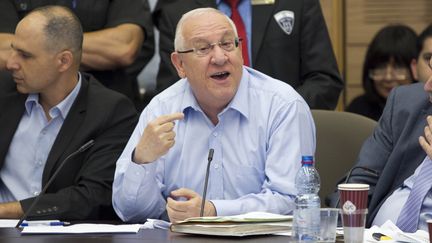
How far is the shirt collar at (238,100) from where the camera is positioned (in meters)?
4.27

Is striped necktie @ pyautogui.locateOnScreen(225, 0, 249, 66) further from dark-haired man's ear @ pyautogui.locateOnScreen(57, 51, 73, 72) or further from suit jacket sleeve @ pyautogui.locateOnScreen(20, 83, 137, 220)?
dark-haired man's ear @ pyautogui.locateOnScreen(57, 51, 73, 72)

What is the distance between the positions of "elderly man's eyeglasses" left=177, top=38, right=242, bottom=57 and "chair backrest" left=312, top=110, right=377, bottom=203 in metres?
0.72

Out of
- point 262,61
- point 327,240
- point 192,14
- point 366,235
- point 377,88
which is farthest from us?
point 377,88

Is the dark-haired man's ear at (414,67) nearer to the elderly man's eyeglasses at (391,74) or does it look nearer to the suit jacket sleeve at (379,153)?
the elderly man's eyeglasses at (391,74)

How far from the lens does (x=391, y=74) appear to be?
20.0ft

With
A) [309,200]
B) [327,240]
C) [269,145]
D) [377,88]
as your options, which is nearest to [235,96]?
[269,145]

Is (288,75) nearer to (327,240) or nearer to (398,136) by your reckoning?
(398,136)

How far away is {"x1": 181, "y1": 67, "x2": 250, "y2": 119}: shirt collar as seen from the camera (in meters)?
4.27

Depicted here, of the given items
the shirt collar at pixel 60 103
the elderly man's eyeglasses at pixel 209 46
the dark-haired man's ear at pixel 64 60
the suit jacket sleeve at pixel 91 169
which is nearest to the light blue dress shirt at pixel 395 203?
the elderly man's eyeglasses at pixel 209 46

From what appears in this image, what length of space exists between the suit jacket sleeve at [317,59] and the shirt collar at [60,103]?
1.20 m

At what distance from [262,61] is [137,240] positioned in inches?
82.3

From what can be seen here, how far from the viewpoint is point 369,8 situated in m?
7.28

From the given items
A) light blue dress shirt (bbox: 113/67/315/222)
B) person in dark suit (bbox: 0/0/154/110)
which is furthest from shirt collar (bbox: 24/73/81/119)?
light blue dress shirt (bbox: 113/67/315/222)

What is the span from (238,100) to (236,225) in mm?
975
